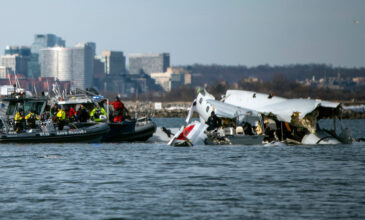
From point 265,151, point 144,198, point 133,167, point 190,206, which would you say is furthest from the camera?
point 265,151

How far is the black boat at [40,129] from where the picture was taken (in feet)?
135

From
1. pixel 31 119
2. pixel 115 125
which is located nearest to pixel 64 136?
pixel 31 119

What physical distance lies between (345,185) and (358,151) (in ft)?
52.7

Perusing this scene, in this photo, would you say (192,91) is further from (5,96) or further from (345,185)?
(345,185)

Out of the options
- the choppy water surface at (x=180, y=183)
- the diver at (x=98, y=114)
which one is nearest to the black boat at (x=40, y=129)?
the choppy water surface at (x=180, y=183)

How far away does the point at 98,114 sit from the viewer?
151 ft

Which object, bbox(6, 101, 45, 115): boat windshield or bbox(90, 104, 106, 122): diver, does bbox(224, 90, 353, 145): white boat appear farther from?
bbox(6, 101, 45, 115): boat windshield

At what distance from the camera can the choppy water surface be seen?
20062 mm

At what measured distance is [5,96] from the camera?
44312 mm

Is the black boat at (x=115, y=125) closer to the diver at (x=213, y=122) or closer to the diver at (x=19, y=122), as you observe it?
the diver at (x=213, y=122)

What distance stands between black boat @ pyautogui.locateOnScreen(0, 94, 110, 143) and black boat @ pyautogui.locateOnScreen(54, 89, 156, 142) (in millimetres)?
2040

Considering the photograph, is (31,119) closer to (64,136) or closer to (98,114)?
(64,136)

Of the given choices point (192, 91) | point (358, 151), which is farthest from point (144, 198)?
point (192, 91)

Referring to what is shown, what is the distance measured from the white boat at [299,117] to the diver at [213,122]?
2639 millimetres
